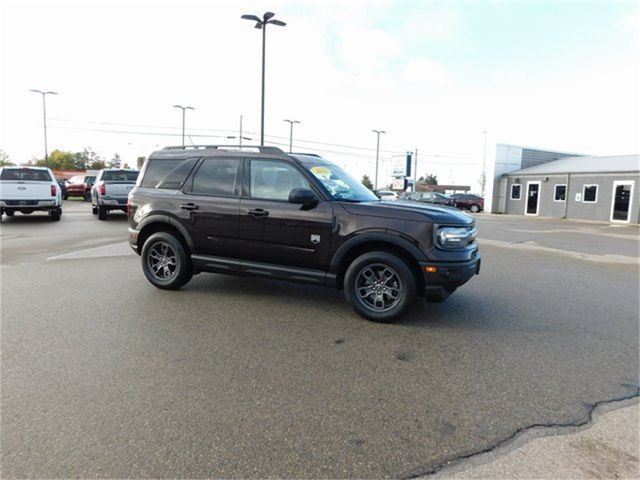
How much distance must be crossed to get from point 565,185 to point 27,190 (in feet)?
101

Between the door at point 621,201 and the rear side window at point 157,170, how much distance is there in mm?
28123

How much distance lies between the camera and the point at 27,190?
14305mm

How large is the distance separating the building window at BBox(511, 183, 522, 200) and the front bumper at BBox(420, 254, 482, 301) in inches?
1236

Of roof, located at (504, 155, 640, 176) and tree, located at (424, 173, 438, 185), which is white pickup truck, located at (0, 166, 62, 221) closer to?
roof, located at (504, 155, 640, 176)

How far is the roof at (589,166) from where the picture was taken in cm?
2631

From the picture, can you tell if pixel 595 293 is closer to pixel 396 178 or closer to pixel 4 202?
pixel 4 202

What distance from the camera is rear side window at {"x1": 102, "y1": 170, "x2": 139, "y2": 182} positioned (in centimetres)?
1623

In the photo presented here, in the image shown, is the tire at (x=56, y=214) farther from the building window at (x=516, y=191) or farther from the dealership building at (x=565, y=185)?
the building window at (x=516, y=191)

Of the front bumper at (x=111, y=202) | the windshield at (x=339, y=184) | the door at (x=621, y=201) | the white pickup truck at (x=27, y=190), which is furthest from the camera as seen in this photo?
the door at (x=621, y=201)

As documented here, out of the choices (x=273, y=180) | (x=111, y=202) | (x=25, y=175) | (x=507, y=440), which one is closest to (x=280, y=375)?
(x=507, y=440)

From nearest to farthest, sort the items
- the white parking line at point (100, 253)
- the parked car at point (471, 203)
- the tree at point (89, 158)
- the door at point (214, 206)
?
the door at point (214, 206)
the white parking line at point (100, 253)
the parked car at point (471, 203)
the tree at point (89, 158)

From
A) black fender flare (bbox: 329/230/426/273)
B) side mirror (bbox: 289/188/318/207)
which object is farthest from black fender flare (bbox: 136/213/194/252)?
black fender flare (bbox: 329/230/426/273)

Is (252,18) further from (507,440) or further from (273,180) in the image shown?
(507,440)

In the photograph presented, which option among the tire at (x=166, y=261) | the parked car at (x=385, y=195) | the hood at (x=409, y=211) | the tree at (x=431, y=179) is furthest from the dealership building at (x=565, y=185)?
the tree at (x=431, y=179)
